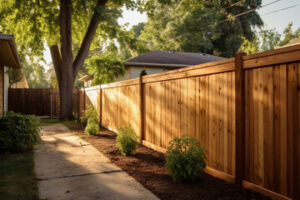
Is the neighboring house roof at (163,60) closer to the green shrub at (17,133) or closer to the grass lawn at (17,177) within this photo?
the green shrub at (17,133)

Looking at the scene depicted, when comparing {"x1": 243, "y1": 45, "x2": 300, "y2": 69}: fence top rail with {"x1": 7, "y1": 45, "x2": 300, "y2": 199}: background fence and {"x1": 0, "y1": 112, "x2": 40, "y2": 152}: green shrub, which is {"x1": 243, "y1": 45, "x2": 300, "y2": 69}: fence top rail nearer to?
{"x1": 7, "y1": 45, "x2": 300, "y2": 199}: background fence

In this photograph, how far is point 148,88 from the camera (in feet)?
19.7

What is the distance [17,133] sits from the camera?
5.82 m

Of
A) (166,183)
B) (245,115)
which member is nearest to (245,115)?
(245,115)

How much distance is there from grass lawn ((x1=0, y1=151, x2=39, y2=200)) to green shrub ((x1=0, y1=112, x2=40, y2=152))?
24 cm

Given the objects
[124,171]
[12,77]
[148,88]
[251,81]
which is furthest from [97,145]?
[12,77]

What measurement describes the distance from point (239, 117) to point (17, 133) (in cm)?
484

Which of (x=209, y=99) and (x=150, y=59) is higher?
(x=150, y=59)

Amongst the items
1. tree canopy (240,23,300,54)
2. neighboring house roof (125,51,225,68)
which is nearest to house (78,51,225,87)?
neighboring house roof (125,51,225,68)

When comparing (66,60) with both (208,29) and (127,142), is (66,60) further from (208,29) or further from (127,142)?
(208,29)

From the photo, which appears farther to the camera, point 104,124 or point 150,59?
point 150,59

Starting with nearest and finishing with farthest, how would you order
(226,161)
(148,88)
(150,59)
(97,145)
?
(226,161), (148,88), (97,145), (150,59)

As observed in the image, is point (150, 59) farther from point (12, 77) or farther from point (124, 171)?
point (124, 171)

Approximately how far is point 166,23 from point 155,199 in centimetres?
3192
